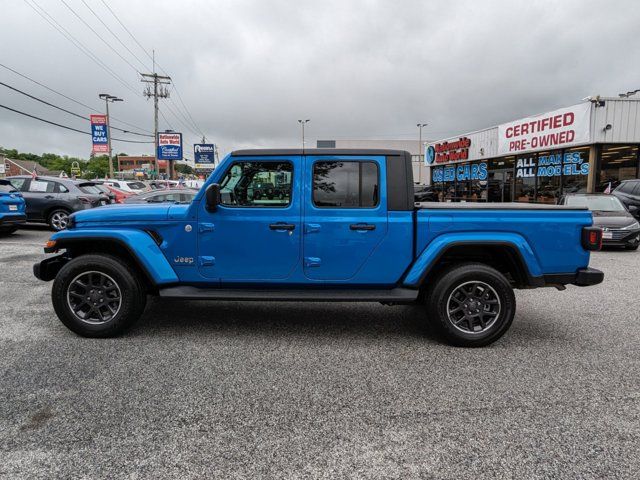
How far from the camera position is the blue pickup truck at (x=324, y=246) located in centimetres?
411

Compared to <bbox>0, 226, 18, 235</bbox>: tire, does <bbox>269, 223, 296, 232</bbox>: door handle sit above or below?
above

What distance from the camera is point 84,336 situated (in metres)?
4.31

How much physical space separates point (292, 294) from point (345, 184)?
1.21m

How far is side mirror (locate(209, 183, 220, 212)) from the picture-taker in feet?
13.4

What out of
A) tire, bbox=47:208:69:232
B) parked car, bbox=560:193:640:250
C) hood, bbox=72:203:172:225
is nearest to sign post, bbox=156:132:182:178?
tire, bbox=47:208:69:232

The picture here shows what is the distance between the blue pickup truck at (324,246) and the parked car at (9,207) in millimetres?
8052

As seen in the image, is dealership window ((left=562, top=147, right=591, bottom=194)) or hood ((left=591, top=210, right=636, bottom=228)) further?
dealership window ((left=562, top=147, right=591, bottom=194))

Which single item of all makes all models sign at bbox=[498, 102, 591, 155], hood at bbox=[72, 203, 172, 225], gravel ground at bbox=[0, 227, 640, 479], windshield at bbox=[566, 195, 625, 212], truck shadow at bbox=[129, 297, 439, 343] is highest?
all makes all models sign at bbox=[498, 102, 591, 155]

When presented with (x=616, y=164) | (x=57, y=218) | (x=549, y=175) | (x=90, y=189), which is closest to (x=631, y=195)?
(x=616, y=164)

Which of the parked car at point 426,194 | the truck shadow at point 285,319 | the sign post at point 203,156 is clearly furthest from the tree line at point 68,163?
the truck shadow at point 285,319

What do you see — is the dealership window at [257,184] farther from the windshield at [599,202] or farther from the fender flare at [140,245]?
the windshield at [599,202]

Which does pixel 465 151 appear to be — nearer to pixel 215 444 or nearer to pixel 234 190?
pixel 234 190

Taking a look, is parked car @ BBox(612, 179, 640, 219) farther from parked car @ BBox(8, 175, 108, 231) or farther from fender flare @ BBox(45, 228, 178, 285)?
parked car @ BBox(8, 175, 108, 231)

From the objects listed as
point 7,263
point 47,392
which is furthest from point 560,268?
point 7,263
